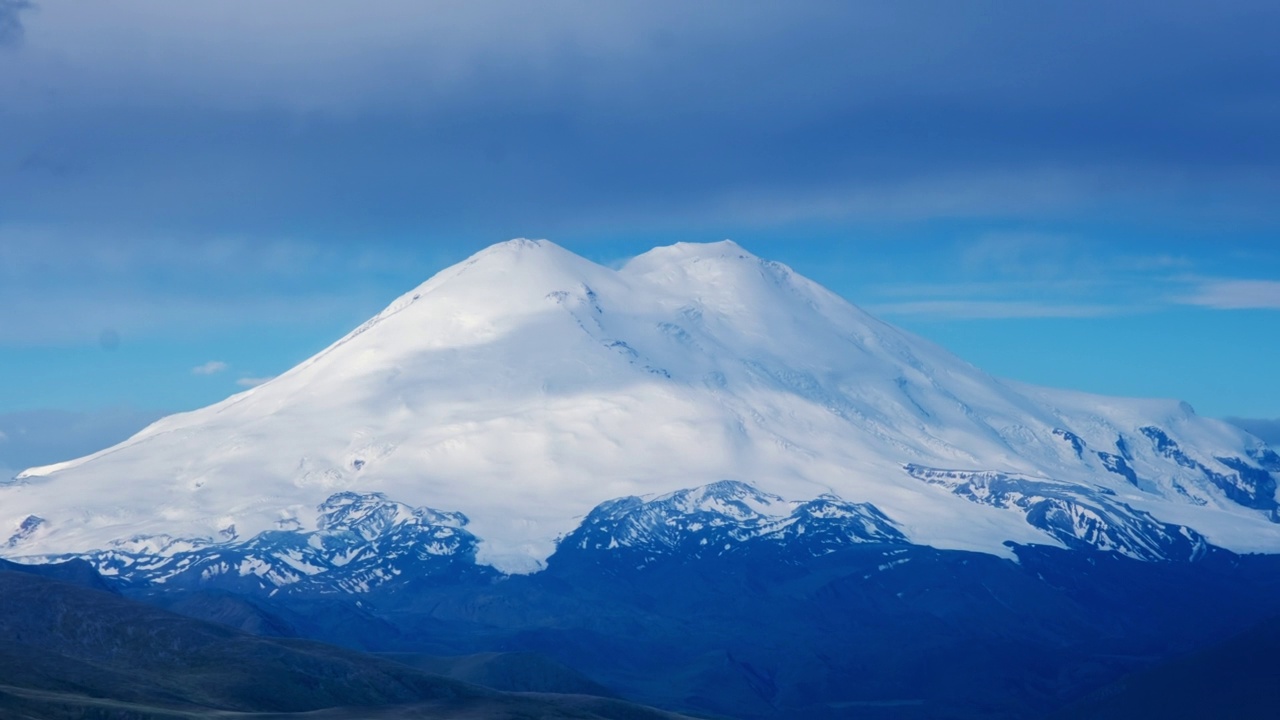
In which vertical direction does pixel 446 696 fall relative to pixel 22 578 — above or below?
below

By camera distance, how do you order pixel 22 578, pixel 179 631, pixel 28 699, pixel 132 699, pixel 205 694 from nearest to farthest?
pixel 28 699 < pixel 132 699 < pixel 205 694 < pixel 179 631 < pixel 22 578

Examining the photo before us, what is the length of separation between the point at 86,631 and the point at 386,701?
110 ft

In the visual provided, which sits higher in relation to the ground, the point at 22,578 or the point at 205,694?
the point at 22,578

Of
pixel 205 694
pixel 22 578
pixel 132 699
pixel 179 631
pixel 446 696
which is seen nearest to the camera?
pixel 132 699

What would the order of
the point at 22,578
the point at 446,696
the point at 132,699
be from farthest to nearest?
the point at 22,578 < the point at 446,696 < the point at 132,699

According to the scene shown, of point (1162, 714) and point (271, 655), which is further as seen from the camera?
point (1162, 714)

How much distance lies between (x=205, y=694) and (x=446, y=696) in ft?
72.7

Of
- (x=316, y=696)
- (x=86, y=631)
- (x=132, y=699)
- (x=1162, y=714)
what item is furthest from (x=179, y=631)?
(x=1162, y=714)

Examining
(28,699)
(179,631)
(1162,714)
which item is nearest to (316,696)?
(179,631)

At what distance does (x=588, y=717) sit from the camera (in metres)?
160

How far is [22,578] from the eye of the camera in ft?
645

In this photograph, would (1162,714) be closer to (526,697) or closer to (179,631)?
(526,697)

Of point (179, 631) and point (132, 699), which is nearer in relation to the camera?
point (132, 699)

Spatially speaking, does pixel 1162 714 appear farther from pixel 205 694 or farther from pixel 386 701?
pixel 205 694
